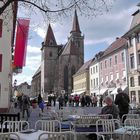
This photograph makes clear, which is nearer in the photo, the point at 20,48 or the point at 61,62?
the point at 20,48

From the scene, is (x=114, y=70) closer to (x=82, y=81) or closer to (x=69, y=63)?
(x=82, y=81)

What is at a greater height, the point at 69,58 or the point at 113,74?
the point at 69,58

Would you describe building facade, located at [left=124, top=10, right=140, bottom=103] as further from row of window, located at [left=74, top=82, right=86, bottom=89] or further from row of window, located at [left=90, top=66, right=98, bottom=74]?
row of window, located at [left=74, top=82, right=86, bottom=89]

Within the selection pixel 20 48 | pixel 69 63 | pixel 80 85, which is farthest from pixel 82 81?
pixel 20 48

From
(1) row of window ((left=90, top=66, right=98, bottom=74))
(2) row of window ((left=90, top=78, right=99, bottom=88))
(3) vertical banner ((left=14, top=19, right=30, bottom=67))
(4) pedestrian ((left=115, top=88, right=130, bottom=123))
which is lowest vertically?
(4) pedestrian ((left=115, top=88, right=130, bottom=123))

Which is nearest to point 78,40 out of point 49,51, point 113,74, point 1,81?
point 49,51

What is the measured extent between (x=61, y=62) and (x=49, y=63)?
1158 centimetres

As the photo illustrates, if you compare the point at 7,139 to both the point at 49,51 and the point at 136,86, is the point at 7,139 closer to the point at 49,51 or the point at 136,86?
the point at 136,86

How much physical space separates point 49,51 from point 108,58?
211 ft

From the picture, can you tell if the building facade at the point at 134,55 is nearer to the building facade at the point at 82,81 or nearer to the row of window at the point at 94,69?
the row of window at the point at 94,69

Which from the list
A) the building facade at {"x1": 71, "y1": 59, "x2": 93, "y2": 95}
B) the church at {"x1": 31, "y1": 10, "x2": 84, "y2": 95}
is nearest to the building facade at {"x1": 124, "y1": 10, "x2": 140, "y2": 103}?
the building facade at {"x1": 71, "y1": 59, "x2": 93, "y2": 95}

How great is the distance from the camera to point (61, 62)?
115m

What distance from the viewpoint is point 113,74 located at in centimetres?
6238

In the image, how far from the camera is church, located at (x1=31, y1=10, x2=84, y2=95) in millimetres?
113188
